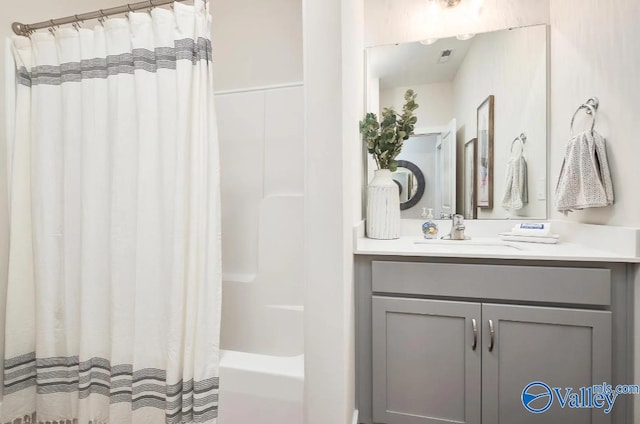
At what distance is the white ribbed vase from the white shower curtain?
33.2 inches

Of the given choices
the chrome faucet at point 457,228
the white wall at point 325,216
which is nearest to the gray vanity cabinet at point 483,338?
the white wall at point 325,216

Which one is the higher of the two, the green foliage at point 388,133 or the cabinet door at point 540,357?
the green foliage at point 388,133

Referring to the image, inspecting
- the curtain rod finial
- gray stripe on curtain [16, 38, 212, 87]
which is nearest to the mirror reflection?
gray stripe on curtain [16, 38, 212, 87]

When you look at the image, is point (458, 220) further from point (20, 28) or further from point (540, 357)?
point (20, 28)

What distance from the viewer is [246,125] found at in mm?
1925

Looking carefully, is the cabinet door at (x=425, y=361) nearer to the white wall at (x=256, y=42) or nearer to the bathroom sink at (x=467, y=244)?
the bathroom sink at (x=467, y=244)

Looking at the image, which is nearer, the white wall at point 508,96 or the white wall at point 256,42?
the white wall at point 508,96

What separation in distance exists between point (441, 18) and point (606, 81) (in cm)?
97

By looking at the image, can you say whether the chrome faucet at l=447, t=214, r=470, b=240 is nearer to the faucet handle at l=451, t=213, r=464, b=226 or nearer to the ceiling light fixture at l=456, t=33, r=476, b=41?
the faucet handle at l=451, t=213, r=464, b=226

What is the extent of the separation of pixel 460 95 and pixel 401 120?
42 cm

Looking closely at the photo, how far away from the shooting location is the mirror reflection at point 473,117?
1760mm

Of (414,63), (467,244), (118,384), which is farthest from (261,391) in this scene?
(414,63)

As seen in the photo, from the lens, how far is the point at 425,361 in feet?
4.33

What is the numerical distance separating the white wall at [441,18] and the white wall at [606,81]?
16cm
